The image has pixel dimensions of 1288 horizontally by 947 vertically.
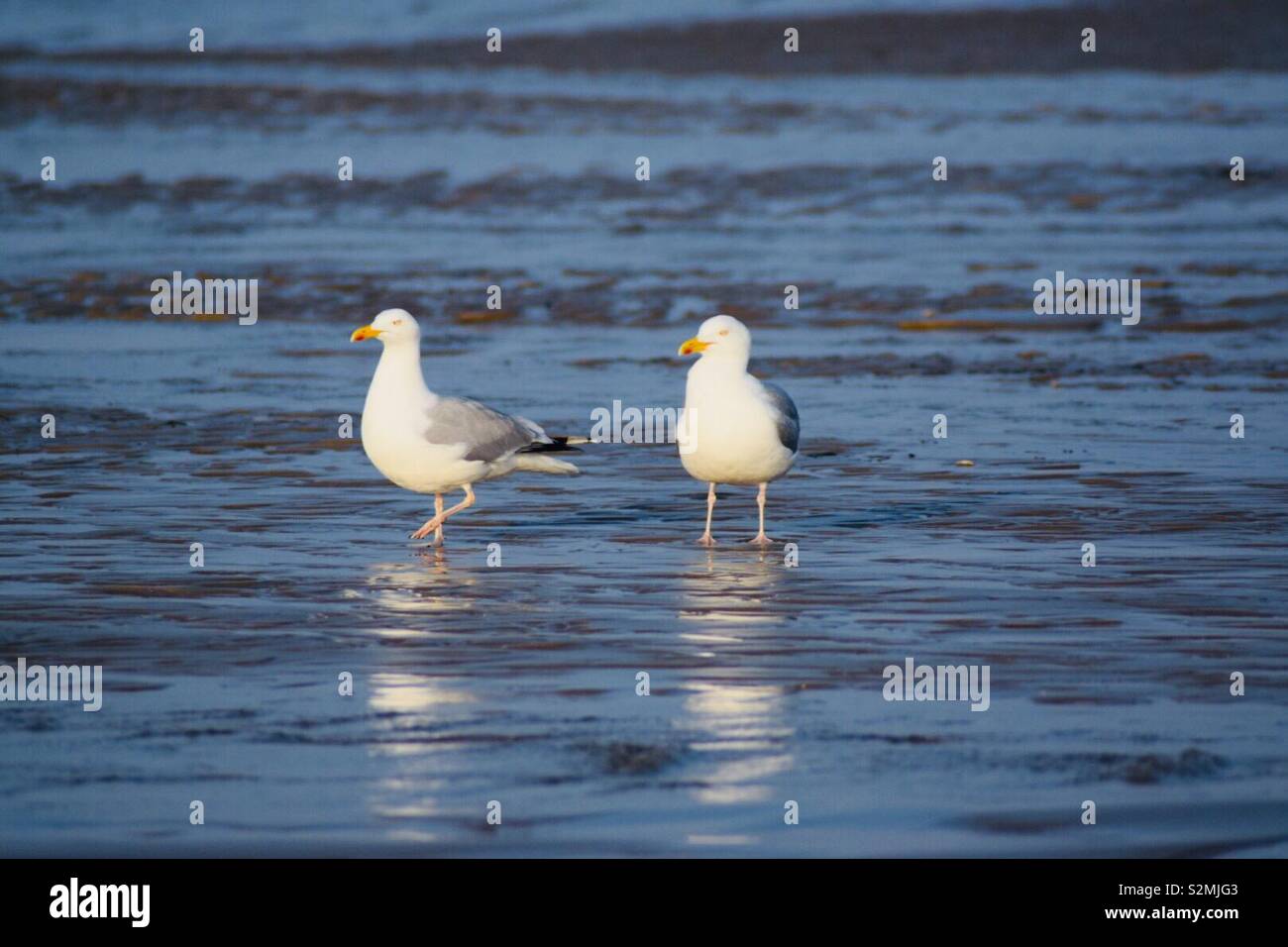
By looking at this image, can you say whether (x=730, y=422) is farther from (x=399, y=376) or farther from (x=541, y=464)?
(x=399, y=376)

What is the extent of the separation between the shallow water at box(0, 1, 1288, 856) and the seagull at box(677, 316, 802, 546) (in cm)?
41

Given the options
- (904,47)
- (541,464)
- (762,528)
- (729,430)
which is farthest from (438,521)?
(904,47)

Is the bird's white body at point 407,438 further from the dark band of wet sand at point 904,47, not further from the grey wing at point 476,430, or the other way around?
the dark band of wet sand at point 904,47

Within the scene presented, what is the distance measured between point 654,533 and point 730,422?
76 centimetres

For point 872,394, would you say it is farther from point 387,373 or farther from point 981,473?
point 387,373

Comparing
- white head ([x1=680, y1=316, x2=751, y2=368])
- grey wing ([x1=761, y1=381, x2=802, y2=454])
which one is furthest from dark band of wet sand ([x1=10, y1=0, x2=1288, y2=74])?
white head ([x1=680, y1=316, x2=751, y2=368])

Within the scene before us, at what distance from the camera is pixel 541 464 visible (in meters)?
12.4

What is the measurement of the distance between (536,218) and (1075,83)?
808 inches

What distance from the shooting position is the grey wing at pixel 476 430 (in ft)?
39.0

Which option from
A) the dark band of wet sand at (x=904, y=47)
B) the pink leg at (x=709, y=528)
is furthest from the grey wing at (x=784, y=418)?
the dark band of wet sand at (x=904, y=47)

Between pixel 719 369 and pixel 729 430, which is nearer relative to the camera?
pixel 729 430

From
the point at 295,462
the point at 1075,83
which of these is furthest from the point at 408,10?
the point at 295,462

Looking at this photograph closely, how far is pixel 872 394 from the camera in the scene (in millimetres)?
16703

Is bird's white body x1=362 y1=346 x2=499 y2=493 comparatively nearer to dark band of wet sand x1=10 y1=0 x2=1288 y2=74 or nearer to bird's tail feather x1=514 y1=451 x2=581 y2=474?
bird's tail feather x1=514 y1=451 x2=581 y2=474
